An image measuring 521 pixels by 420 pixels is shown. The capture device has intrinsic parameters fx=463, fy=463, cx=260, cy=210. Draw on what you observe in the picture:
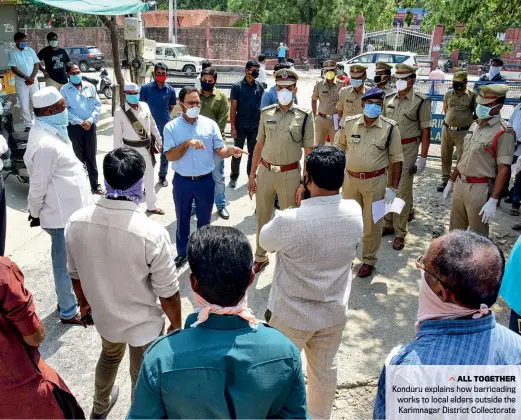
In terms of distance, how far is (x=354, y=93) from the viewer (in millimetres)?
7031

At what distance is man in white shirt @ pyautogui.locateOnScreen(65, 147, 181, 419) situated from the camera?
246 centimetres

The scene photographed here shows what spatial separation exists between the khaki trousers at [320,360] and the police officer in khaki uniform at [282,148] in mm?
1893

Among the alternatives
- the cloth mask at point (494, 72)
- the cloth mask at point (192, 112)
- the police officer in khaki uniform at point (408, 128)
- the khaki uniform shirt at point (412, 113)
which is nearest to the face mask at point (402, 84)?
the police officer in khaki uniform at point (408, 128)

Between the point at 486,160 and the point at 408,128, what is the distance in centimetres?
135

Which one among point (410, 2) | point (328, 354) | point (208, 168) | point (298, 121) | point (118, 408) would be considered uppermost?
point (410, 2)

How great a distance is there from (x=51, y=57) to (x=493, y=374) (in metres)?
9.65

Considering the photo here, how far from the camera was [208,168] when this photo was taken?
15.1 ft

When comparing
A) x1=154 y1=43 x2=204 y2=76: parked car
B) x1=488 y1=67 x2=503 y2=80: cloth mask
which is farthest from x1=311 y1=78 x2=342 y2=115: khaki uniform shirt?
x1=154 y1=43 x2=204 y2=76: parked car

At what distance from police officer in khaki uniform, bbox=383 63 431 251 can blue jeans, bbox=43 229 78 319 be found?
11.9ft

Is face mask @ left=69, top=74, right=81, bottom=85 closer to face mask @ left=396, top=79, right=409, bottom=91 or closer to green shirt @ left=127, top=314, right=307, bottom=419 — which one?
face mask @ left=396, top=79, right=409, bottom=91

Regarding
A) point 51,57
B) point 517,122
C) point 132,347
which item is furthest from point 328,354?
point 51,57

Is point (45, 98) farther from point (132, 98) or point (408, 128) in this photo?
point (408, 128)

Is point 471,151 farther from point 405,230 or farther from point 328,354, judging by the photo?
point 328,354

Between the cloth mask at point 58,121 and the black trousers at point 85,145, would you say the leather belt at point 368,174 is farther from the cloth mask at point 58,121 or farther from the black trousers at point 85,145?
the black trousers at point 85,145
